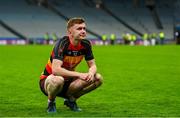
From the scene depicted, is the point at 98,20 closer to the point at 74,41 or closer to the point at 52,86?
the point at 74,41

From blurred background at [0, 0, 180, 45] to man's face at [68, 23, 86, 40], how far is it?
46.1m

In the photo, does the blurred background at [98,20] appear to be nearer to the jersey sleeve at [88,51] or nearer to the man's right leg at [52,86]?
the jersey sleeve at [88,51]

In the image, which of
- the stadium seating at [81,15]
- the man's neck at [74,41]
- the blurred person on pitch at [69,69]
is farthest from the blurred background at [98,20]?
the man's neck at [74,41]

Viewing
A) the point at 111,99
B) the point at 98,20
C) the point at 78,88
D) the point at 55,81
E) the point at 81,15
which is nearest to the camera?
the point at 55,81

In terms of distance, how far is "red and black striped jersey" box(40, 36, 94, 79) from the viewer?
23.4ft

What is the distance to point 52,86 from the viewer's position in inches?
279

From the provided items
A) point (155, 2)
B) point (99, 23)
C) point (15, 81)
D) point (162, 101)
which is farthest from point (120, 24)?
point (162, 101)

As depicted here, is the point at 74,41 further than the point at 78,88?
No

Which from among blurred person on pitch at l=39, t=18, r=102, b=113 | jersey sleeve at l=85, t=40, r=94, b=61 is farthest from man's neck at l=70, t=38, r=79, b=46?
jersey sleeve at l=85, t=40, r=94, b=61

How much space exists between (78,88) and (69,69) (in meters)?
0.31

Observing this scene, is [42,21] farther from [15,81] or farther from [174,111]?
[174,111]

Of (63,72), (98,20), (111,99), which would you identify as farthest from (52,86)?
(98,20)

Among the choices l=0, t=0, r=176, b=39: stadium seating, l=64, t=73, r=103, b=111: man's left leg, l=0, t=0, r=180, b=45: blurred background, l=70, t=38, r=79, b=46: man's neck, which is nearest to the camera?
l=70, t=38, r=79, b=46: man's neck

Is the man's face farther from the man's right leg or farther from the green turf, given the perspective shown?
the green turf
